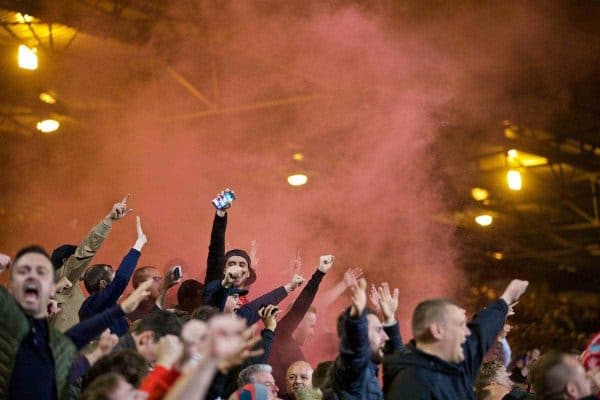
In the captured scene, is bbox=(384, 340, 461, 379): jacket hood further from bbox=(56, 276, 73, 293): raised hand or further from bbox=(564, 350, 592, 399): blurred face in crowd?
bbox=(56, 276, 73, 293): raised hand

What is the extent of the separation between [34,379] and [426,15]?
7.74m

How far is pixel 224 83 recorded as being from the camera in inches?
446

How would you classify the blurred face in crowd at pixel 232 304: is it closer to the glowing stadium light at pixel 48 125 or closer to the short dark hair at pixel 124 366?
the short dark hair at pixel 124 366

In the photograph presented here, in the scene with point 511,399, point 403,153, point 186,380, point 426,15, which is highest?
point 426,15

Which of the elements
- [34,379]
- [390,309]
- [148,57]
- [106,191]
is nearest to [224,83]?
[148,57]

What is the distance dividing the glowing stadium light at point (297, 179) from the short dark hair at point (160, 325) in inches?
234

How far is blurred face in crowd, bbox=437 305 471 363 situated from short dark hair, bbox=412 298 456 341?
4 cm

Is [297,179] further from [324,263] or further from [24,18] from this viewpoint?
[24,18]

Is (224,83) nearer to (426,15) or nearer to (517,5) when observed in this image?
(426,15)

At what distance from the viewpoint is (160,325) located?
4539 mm

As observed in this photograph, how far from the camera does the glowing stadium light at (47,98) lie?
38.0 feet

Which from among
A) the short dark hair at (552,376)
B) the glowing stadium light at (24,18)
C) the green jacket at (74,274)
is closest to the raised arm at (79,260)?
the green jacket at (74,274)

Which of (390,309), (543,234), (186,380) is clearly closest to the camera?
(186,380)

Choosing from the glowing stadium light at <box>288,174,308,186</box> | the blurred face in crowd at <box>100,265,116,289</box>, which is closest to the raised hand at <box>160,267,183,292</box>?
the blurred face in crowd at <box>100,265,116,289</box>
